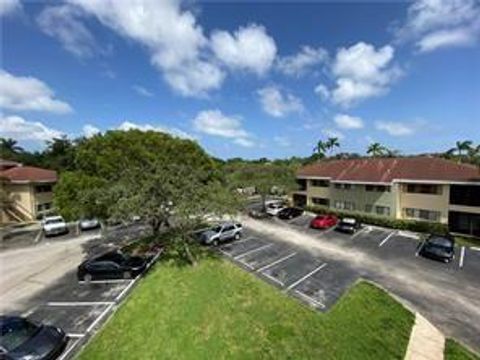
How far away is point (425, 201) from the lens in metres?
33.1

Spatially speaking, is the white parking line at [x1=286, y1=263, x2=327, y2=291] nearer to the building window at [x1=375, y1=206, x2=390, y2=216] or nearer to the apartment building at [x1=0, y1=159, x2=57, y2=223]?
the building window at [x1=375, y1=206, x2=390, y2=216]

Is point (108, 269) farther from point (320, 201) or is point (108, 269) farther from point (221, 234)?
point (320, 201)

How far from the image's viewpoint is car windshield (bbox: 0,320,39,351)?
12.1 m

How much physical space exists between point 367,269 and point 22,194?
137 feet

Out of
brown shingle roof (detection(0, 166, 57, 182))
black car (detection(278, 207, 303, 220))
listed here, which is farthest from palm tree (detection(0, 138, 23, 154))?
black car (detection(278, 207, 303, 220))

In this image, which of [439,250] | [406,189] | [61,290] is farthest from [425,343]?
[406,189]

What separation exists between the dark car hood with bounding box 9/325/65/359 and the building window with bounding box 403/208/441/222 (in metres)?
33.3

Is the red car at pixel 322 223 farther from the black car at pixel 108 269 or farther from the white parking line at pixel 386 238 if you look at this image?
the black car at pixel 108 269

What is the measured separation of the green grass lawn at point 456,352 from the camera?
13209 millimetres

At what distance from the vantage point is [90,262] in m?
20.7

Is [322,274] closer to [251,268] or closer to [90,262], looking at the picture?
[251,268]

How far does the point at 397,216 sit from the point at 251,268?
20.6 meters

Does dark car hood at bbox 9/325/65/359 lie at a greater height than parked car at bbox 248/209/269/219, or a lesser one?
lesser

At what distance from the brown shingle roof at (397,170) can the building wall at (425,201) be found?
4.66 ft
